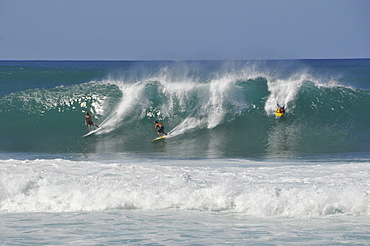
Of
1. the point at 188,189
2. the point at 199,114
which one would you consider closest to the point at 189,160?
the point at 188,189

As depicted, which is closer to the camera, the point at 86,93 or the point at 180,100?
the point at 180,100

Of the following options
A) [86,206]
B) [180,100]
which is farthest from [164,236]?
[180,100]

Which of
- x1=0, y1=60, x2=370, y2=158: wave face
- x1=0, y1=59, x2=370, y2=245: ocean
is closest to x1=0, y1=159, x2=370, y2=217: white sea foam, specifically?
x1=0, y1=59, x2=370, y2=245: ocean

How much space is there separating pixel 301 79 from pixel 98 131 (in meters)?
9.00

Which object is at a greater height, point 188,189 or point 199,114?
point 199,114

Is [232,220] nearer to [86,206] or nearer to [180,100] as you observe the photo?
[86,206]

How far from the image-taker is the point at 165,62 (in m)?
21.4

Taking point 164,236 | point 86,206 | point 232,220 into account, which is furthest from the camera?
point 86,206

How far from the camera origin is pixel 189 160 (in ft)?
39.7

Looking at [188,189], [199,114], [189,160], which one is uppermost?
[199,114]

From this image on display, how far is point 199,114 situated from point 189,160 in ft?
19.5

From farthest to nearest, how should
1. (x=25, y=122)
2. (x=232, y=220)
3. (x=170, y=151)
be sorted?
1. (x=25, y=122)
2. (x=170, y=151)
3. (x=232, y=220)

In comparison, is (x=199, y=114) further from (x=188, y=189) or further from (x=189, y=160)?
(x=188, y=189)

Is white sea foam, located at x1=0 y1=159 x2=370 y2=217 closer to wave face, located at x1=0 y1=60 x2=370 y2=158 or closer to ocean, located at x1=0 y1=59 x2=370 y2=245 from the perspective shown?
ocean, located at x1=0 y1=59 x2=370 y2=245
